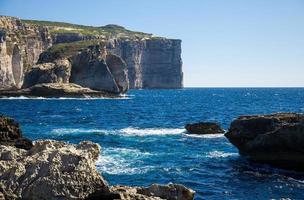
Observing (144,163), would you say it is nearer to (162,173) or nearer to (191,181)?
(162,173)

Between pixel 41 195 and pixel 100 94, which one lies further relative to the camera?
pixel 100 94

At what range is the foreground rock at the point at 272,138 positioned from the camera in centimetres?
3038

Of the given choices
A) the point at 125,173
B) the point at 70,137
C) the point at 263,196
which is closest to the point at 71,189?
the point at 263,196

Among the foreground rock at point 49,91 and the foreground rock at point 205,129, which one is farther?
the foreground rock at point 49,91

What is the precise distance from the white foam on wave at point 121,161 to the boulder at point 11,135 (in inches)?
233

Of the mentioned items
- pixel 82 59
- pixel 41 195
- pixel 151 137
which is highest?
pixel 82 59

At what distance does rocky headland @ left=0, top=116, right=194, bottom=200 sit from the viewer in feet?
44.2

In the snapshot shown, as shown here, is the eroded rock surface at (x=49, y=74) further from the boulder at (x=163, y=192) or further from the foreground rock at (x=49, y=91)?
the boulder at (x=163, y=192)

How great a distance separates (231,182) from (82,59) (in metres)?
138

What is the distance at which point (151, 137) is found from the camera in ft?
166

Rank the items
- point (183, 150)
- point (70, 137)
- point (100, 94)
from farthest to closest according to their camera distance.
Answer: point (100, 94) < point (70, 137) < point (183, 150)

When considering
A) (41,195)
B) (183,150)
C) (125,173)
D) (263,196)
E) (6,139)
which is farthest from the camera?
(183,150)

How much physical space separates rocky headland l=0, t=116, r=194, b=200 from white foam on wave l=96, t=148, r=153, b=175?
14141 mm

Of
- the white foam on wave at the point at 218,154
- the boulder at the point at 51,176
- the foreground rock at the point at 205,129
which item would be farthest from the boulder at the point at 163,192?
the foreground rock at the point at 205,129
